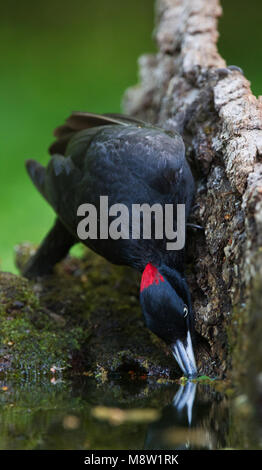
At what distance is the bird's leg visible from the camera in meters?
5.36

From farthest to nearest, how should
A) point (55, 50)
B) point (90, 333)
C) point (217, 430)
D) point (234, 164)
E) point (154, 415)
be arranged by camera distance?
point (55, 50)
point (90, 333)
point (234, 164)
point (154, 415)
point (217, 430)

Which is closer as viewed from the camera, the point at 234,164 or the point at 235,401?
the point at 235,401

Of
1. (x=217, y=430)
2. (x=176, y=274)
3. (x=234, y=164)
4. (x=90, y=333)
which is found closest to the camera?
(x=217, y=430)

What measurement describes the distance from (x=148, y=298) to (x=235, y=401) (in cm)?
111

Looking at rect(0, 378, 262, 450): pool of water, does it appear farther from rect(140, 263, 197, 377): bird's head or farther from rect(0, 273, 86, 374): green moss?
rect(0, 273, 86, 374): green moss

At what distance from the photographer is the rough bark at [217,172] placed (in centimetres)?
293

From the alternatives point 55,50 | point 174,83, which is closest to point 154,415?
point 174,83

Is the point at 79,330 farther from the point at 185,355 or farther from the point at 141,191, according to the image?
the point at 141,191

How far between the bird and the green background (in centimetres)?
341

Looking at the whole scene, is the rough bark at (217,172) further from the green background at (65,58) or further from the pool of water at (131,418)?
the green background at (65,58)

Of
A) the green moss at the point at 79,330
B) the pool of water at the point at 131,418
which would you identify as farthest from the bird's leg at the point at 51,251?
the pool of water at the point at 131,418

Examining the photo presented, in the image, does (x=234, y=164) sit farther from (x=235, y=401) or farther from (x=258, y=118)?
(x=235, y=401)

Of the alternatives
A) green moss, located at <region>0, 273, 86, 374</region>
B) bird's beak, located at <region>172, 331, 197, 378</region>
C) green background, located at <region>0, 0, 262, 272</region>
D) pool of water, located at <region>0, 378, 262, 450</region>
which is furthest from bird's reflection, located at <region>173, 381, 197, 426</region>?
green background, located at <region>0, 0, 262, 272</region>
